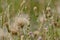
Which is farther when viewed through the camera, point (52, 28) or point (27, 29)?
point (52, 28)

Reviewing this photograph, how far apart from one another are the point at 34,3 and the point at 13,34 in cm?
144

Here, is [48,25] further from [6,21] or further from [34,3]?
[34,3]

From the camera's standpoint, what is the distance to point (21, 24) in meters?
2.03

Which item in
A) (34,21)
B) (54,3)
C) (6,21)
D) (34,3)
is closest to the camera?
(6,21)

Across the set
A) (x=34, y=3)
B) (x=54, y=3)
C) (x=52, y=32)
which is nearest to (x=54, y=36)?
(x=52, y=32)

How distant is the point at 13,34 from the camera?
218 cm

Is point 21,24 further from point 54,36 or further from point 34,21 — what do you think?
point 34,21

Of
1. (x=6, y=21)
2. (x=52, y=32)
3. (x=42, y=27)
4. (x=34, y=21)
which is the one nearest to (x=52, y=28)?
(x=52, y=32)

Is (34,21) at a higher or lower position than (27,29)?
lower

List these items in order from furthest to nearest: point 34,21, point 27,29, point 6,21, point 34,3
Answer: point 34,3, point 34,21, point 6,21, point 27,29

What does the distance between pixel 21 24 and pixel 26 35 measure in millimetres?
94

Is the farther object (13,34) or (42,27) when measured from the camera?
(13,34)

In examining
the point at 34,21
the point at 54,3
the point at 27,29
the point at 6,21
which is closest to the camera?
the point at 27,29

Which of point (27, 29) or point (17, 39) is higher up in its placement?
point (27, 29)
